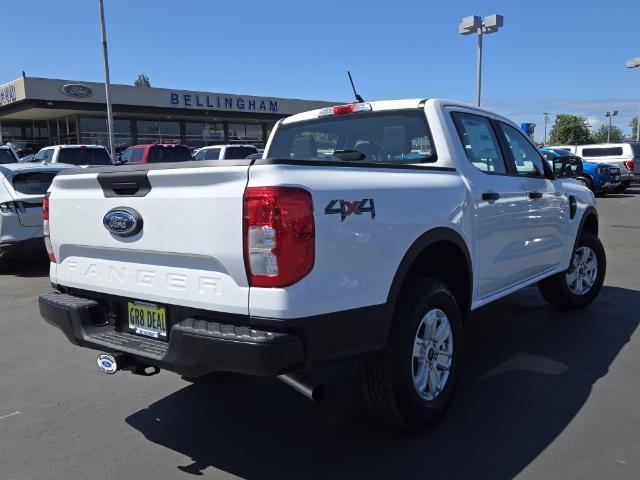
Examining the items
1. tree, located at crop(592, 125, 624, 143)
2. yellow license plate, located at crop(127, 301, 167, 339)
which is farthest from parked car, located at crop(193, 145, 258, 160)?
tree, located at crop(592, 125, 624, 143)

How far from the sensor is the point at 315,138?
460cm

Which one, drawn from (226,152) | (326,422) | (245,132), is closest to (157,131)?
(245,132)

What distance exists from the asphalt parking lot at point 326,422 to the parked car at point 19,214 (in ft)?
10.6

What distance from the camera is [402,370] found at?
307 centimetres

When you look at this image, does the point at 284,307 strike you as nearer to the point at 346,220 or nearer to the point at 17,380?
the point at 346,220

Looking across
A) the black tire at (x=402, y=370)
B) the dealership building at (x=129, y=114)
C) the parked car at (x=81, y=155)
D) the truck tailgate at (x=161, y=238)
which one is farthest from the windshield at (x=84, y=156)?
the dealership building at (x=129, y=114)

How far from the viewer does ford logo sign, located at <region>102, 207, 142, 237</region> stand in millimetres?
2957

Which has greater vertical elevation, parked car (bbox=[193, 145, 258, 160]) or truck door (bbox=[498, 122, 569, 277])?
parked car (bbox=[193, 145, 258, 160])

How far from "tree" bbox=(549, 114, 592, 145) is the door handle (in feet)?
263

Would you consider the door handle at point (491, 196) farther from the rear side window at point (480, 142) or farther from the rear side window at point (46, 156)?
the rear side window at point (46, 156)

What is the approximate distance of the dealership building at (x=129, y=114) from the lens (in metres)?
29.9

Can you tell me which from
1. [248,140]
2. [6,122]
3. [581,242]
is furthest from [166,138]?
[581,242]

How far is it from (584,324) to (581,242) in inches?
35.7

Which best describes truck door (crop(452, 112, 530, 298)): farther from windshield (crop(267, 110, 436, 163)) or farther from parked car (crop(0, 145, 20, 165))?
parked car (crop(0, 145, 20, 165))
